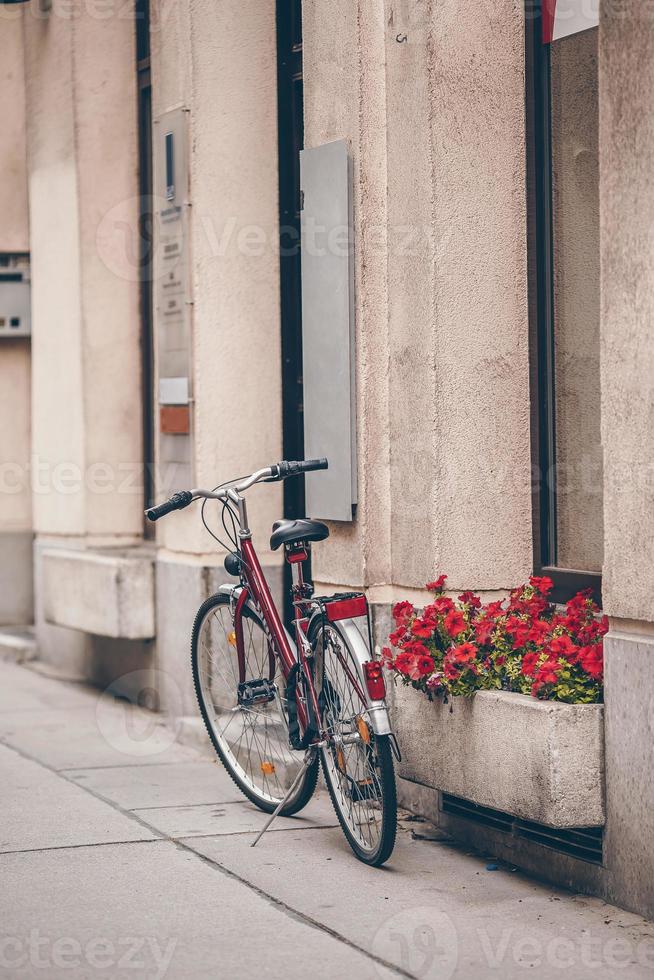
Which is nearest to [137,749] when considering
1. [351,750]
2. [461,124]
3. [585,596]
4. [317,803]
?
[317,803]

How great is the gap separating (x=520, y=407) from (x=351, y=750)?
5.12 ft

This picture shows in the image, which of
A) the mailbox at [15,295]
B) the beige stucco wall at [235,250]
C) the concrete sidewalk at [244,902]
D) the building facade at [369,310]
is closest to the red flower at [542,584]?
the building facade at [369,310]

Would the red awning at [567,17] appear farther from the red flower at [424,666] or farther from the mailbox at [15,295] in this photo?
the mailbox at [15,295]

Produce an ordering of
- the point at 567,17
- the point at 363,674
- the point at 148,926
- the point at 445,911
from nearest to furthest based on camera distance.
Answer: the point at 148,926 → the point at 445,911 → the point at 363,674 → the point at 567,17

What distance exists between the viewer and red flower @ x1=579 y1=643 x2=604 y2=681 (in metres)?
5.23

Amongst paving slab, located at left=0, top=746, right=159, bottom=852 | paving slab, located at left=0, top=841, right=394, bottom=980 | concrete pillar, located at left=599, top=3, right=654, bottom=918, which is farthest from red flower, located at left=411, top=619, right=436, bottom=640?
paving slab, located at left=0, top=746, right=159, bottom=852

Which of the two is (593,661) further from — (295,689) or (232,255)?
(232,255)

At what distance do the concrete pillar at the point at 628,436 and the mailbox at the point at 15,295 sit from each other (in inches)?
274

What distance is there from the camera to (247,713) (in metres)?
6.60

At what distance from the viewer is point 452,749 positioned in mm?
5645

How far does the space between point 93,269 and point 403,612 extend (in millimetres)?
4539

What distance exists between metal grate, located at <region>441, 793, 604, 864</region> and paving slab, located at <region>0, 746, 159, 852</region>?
3.99ft

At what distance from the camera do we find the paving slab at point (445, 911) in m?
4.57

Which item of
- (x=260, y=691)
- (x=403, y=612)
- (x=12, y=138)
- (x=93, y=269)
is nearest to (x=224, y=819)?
(x=260, y=691)
